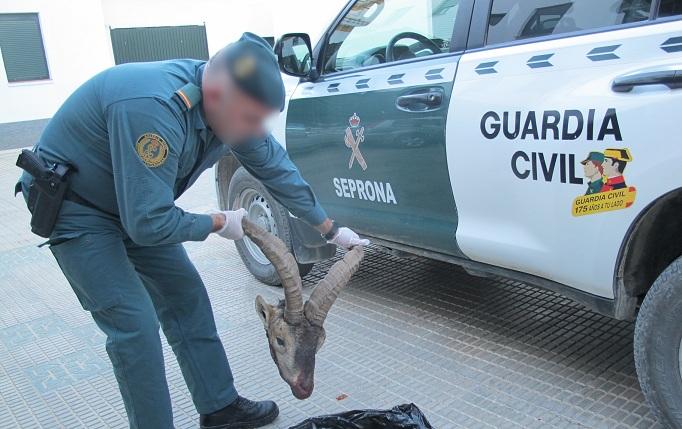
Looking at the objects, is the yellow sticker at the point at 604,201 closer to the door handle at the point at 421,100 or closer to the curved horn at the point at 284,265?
the door handle at the point at 421,100

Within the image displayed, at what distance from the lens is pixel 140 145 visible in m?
1.98

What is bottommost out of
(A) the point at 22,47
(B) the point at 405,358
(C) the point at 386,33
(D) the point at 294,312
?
(B) the point at 405,358

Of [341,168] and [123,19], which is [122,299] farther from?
[123,19]

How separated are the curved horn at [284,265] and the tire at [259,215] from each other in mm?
2039

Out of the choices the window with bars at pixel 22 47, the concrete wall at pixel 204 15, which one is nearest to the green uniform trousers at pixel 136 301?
the window with bars at pixel 22 47

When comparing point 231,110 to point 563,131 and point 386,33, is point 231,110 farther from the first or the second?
point 386,33

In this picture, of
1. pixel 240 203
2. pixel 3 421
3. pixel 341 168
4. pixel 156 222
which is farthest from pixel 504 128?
pixel 3 421

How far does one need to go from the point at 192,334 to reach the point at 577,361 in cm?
199

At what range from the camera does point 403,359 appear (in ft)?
11.5

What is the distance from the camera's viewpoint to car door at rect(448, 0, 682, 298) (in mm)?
2338

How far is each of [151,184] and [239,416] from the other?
1.37m

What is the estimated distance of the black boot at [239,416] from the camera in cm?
289

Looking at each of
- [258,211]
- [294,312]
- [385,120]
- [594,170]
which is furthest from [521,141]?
[258,211]

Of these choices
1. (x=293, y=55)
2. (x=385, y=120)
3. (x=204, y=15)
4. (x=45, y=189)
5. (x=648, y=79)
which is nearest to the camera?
(x=45, y=189)
